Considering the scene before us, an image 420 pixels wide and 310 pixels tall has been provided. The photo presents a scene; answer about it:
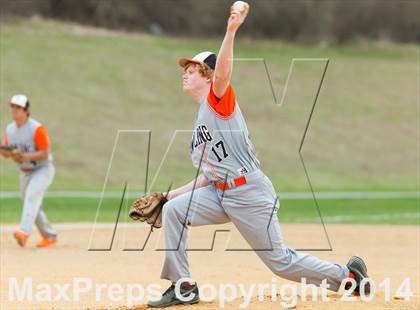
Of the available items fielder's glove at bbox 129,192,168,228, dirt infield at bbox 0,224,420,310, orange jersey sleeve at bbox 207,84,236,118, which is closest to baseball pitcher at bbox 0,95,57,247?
dirt infield at bbox 0,224,420,310

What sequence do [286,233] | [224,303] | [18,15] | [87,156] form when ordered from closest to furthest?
[224,303], [286,233], [87,156], [18,15]

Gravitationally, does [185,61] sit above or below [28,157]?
above

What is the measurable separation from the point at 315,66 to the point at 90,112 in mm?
18499

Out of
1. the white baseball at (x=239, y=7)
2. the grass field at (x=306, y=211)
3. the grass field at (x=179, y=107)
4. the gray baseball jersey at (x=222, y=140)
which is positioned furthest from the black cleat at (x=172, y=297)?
the grass field at (x=179, y=107)

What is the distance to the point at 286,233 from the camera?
1706 centimetres

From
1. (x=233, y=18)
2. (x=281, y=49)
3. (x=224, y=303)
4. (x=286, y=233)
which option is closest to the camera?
(x=233, y=18)

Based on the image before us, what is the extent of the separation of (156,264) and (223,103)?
4834 millimetres

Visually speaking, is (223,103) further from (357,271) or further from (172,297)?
(357,271)

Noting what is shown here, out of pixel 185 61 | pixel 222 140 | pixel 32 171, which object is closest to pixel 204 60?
pixel 185 61

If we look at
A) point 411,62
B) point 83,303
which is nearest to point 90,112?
point 411,62

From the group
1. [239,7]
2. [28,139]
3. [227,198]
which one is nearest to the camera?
[239,7]

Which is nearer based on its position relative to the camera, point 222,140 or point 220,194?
point 222,140

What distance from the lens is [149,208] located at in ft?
28.9

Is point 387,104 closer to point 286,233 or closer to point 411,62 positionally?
point 411,62
